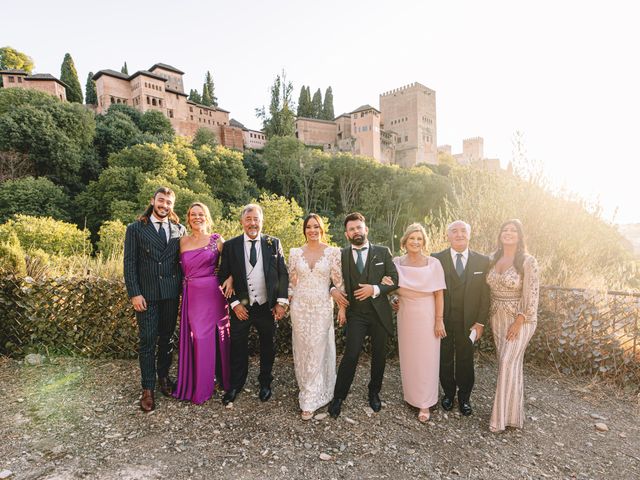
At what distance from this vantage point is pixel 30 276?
5070mm

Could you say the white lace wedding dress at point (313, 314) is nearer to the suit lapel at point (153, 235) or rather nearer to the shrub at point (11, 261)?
the suit lapel at point (153, 235)

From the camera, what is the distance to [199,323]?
365 centimetres

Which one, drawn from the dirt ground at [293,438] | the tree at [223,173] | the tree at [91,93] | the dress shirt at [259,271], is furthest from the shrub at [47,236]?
the tree at [91,93]

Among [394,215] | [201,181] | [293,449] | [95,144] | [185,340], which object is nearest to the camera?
[293,449]

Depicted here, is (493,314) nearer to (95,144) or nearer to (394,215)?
(394,215)

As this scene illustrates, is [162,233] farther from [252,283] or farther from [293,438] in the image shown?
[293,438]

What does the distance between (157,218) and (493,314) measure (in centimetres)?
364

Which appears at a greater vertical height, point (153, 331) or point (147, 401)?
point (153, 331)

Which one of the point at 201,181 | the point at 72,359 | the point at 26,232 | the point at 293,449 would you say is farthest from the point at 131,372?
the point at 201,181

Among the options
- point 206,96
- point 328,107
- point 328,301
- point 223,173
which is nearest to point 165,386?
point 328,301

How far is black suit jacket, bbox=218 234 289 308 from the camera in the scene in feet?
11.8

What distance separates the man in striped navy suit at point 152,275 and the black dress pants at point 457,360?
2.93 m

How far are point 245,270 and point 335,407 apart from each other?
1692 millimetres

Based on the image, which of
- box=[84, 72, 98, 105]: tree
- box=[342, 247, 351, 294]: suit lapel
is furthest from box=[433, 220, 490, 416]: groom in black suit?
box=[84, 72, 98, 105]: tree
